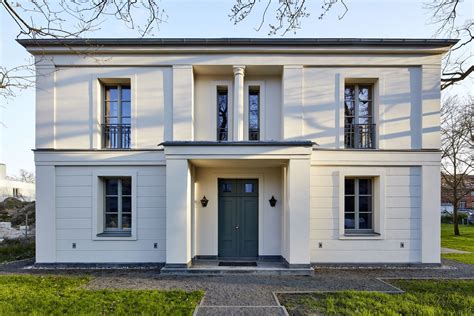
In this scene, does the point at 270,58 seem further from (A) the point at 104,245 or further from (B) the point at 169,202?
(A) the point at 104,245

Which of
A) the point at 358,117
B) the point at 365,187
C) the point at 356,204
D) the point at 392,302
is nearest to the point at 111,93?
the point at 358,117

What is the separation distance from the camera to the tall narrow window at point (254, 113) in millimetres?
9727

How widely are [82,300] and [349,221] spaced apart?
25.0ft

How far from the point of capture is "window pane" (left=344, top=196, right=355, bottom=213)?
938cm

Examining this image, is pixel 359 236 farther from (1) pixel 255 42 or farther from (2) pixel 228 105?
(1) pixel 255 42

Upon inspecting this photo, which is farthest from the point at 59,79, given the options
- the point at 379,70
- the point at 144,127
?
the point at 379,70

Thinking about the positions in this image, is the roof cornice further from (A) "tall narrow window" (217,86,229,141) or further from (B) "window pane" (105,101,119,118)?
(B) "window pane" (105,101,119,118)

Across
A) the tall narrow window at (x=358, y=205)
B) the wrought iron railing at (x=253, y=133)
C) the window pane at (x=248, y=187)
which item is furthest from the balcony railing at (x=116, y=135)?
the tall narrow window at (x=358, y=205)

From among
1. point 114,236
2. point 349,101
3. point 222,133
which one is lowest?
point 114,236

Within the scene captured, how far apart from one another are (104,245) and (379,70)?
33.4 ft

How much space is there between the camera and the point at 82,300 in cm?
580

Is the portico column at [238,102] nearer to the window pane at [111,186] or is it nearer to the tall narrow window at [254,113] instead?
the tall narrow window at [254,113]

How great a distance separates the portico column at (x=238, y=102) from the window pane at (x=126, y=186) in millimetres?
3704

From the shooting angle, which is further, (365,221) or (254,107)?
(254,107)
